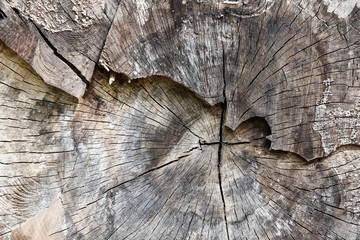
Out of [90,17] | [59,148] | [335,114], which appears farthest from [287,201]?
[90,17]

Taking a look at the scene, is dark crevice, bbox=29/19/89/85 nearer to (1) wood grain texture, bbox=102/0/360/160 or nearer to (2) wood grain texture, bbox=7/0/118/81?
(2) wood grain texture, bbox=7/0/118/81

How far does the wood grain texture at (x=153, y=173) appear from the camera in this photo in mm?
1527

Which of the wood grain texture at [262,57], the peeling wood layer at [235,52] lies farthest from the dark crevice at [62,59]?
the wood grain texture at [262,57]

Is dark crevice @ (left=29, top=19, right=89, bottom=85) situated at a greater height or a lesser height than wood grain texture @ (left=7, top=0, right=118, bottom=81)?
lesser

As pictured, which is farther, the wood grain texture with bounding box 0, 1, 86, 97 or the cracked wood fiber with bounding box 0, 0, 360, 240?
the cracked wood fiber with bounding box 0, 0, 360, 240

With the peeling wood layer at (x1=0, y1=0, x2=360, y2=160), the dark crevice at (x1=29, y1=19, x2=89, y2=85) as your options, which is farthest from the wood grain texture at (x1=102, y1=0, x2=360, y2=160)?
A: the dark crevice at (x1=29, y1=19, x2=89, y2=85)

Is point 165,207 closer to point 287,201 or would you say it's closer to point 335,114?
point 287,201

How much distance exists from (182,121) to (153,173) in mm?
312

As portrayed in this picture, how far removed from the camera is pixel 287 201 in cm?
164

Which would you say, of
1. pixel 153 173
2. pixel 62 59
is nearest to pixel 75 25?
pixel 62 59

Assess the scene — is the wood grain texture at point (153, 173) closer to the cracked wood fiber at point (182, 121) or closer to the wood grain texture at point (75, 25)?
the cracked wood fiber at point (182, 121)

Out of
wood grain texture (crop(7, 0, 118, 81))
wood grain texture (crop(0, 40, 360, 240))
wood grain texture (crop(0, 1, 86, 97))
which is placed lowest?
wood grain texture (crop(0, 40, 360, 240))

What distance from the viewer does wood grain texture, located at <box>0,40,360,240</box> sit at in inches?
60.1

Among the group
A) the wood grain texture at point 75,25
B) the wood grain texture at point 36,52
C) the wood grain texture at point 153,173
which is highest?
the wood grain texture at point 75,25
